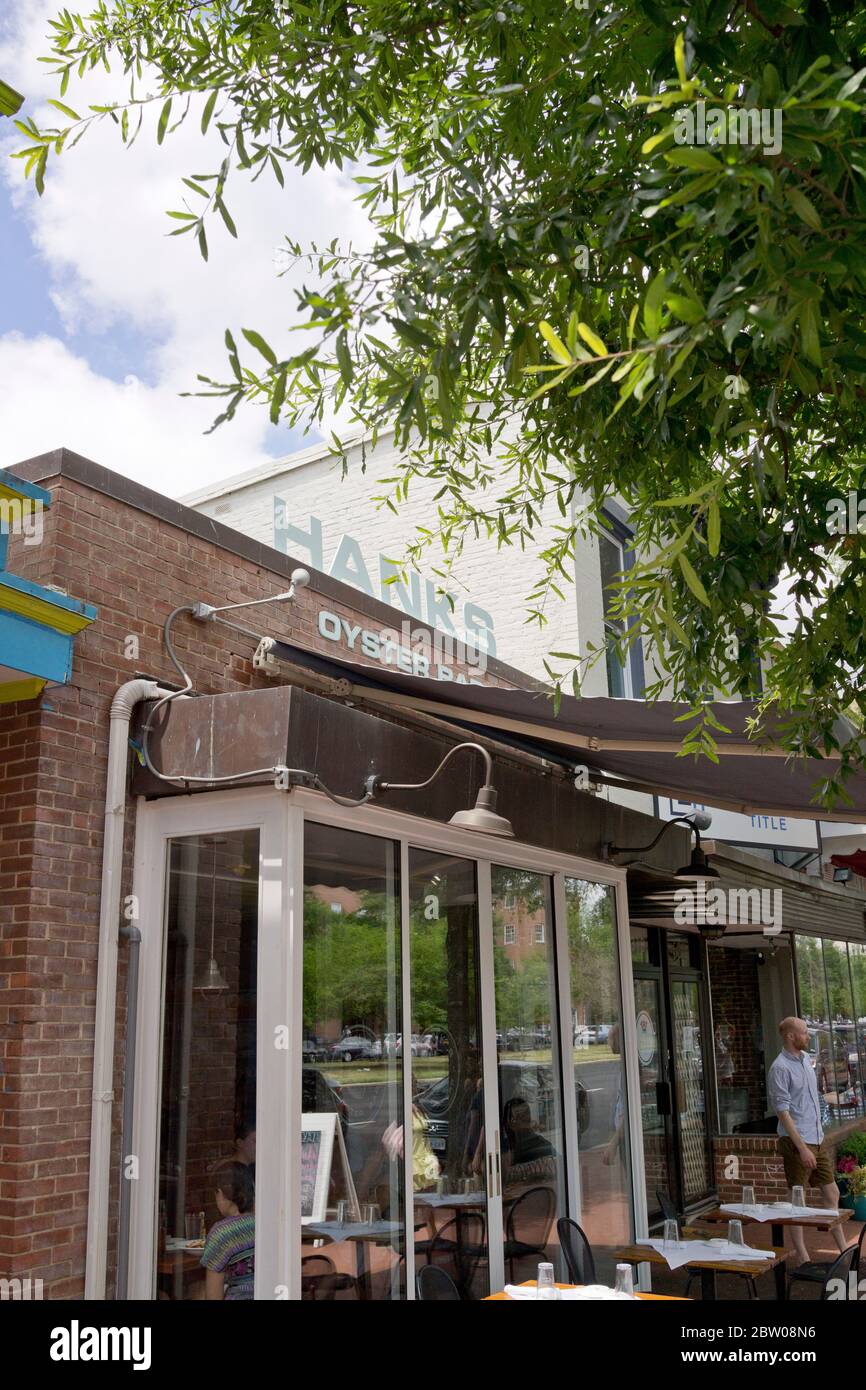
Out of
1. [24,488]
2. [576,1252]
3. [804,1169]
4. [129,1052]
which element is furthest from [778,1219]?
[24,488]

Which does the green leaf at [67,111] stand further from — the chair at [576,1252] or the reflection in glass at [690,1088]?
the reflection in glass at [690,1088]

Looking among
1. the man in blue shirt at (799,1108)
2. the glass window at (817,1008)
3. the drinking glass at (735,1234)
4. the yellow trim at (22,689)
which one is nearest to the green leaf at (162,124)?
the yellow trim at (22,689)

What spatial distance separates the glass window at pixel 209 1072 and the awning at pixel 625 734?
139 cm

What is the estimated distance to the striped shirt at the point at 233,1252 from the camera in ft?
15.5

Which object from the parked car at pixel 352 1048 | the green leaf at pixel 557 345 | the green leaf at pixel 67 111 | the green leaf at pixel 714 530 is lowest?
the parked car at pixel 352 1048

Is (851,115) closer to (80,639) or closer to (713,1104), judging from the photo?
(80,639)

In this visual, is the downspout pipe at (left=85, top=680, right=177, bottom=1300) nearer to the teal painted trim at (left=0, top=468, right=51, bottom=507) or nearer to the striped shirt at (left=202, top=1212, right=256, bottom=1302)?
the striped shirt at (left=202, top=1212, right=256, bottom=1302)

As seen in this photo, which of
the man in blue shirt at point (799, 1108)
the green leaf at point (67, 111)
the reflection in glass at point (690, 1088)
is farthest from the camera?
the reflection in glass at point (690, 1088)

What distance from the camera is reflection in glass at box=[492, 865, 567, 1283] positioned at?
676 cm

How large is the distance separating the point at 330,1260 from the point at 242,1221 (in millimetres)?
485

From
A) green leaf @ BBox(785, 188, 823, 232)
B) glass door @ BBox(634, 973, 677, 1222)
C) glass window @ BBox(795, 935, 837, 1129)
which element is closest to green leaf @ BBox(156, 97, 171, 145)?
green leaf @ BBox(785, 188, 823, 232)

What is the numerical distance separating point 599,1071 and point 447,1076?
2172 millimetres

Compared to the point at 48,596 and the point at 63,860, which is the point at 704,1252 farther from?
the point at 48,596

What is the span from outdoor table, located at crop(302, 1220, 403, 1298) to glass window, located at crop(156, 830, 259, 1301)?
361mm
